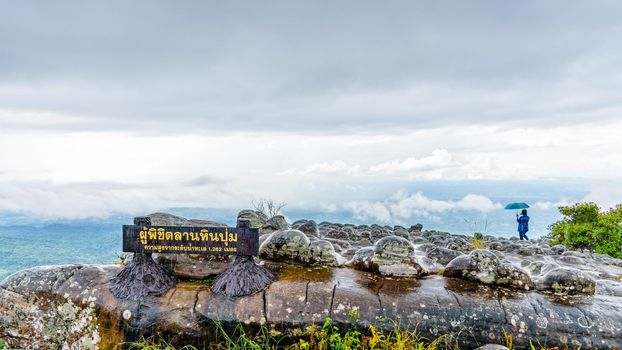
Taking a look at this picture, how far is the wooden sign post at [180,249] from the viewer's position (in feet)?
26.6

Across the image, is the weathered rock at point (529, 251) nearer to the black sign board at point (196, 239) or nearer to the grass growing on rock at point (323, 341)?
the grass growing on rock at point (323, 341)

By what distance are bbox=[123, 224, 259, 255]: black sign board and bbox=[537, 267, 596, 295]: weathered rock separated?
206 inches

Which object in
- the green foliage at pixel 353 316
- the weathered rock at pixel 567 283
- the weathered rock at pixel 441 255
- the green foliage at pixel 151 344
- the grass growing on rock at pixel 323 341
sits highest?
the weathered rock at pixel 441 255

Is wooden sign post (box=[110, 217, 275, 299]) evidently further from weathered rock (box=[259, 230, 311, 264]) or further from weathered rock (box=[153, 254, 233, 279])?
weathered rock (box=[259, 230, 311, 264])

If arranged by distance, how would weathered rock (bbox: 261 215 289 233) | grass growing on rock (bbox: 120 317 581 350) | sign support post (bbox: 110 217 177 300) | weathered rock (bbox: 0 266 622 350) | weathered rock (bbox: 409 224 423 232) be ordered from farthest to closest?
weathered rock (bbox: 409 224 423 232) < weathered rock (bbox: 261 215 289 233) < sign support post (bbox: 110 217 177 300) < weathered rock (bbox: 0 266 622 350) < grass growing on rock (bbox: 120 317 581 350)

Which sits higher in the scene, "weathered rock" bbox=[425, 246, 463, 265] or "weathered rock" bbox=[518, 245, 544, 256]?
"weathered rock" bbox=[425, 246, 463, 265]

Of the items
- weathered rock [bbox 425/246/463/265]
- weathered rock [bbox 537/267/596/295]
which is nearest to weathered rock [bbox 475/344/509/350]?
weathered rock [bbox 537/267/596/295]

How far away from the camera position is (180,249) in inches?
325

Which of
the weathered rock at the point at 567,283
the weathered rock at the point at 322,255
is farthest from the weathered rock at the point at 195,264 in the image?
the weathered rock at the point at 567,283

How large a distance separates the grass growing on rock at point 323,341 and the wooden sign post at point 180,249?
2.96 feet

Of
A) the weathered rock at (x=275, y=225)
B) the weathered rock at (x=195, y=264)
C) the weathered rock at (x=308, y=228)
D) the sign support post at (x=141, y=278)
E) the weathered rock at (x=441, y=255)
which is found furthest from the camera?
the weathered rock at (x=275, y=225)

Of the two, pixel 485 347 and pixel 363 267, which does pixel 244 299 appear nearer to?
pixel 363 267

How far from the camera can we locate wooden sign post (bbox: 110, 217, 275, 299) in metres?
8.10

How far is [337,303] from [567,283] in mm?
4110
